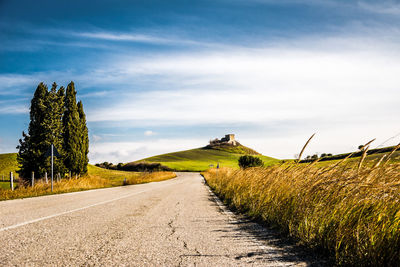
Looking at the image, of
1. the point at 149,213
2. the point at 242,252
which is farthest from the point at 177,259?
the point at 149,213

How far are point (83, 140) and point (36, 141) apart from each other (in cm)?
810

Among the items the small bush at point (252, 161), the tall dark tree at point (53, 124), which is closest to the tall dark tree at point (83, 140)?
the tall dark tree at point (53, 124)

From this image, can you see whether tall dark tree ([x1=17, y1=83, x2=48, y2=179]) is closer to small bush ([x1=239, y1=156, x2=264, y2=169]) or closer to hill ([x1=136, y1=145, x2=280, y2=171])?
small bush ([x1=239, y1=156, x2=264, y2=169])

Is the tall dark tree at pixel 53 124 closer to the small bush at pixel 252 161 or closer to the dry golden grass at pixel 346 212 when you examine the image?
the dry golden grass at pixel 346 212

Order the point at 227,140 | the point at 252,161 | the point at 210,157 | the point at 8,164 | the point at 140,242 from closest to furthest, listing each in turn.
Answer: the point at 140,242 < the point at 252,161 < the point at 8,164 < the point at 210,157 < the point at 227,140

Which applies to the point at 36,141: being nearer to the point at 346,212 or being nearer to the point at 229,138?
the point at 346,212

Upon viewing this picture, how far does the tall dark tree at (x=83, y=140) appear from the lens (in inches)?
1331

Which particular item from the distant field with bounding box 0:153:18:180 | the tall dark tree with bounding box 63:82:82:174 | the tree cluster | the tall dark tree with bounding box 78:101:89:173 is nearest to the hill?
the distant field with bounding box 0:153:18:180

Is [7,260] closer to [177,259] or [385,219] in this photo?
[177,259]

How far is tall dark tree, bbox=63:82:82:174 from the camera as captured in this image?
31.9 meters

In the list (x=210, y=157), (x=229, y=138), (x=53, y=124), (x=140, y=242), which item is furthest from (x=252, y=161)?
(x=229, y=138)

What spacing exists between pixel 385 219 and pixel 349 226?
19.6 inches

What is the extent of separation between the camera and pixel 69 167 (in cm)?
3209

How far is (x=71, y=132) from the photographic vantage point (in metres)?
32.0
